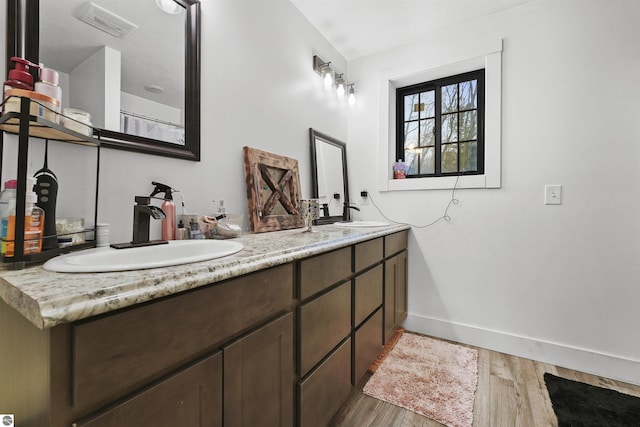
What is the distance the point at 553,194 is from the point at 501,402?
135 cm

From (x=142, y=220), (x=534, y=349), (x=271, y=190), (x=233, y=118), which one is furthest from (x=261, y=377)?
(x=534, y=349)

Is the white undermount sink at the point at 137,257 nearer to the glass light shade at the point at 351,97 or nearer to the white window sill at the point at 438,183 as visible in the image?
the white window sill at the point at 438,183

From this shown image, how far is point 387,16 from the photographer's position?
2117mm

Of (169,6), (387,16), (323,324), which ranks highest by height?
(387,16)

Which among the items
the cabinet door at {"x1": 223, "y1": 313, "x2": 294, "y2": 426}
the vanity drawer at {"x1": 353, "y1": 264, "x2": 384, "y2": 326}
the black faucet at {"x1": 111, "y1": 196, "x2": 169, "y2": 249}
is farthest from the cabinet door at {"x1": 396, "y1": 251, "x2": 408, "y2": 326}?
the black faucet at {"x1": 111, "y1": 196, "x2": 169, "y2": 249}

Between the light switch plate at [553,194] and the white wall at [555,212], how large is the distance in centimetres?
3

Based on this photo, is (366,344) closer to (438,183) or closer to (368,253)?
Answer: (368,253)

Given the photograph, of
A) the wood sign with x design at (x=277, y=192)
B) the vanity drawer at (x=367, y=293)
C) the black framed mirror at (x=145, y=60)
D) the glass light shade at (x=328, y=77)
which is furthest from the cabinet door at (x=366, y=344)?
the glass light shade at (x=328, y=77)

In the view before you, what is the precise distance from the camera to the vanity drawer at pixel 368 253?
1515 mm

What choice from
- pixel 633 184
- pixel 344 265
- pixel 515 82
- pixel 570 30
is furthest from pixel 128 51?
pixel 633 184

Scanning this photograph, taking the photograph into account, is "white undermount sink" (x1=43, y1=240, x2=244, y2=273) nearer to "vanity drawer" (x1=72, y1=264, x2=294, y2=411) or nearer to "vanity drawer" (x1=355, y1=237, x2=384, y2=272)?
"vanity drawer" (x1=72, y1=264, x2=294, y2=411)

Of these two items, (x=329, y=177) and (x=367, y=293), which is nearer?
Answer: (x=367, y=293)

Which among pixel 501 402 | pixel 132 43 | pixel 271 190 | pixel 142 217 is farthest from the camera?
pixel 271 190

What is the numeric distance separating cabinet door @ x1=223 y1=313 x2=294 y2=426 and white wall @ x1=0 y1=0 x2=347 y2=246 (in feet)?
2.24
